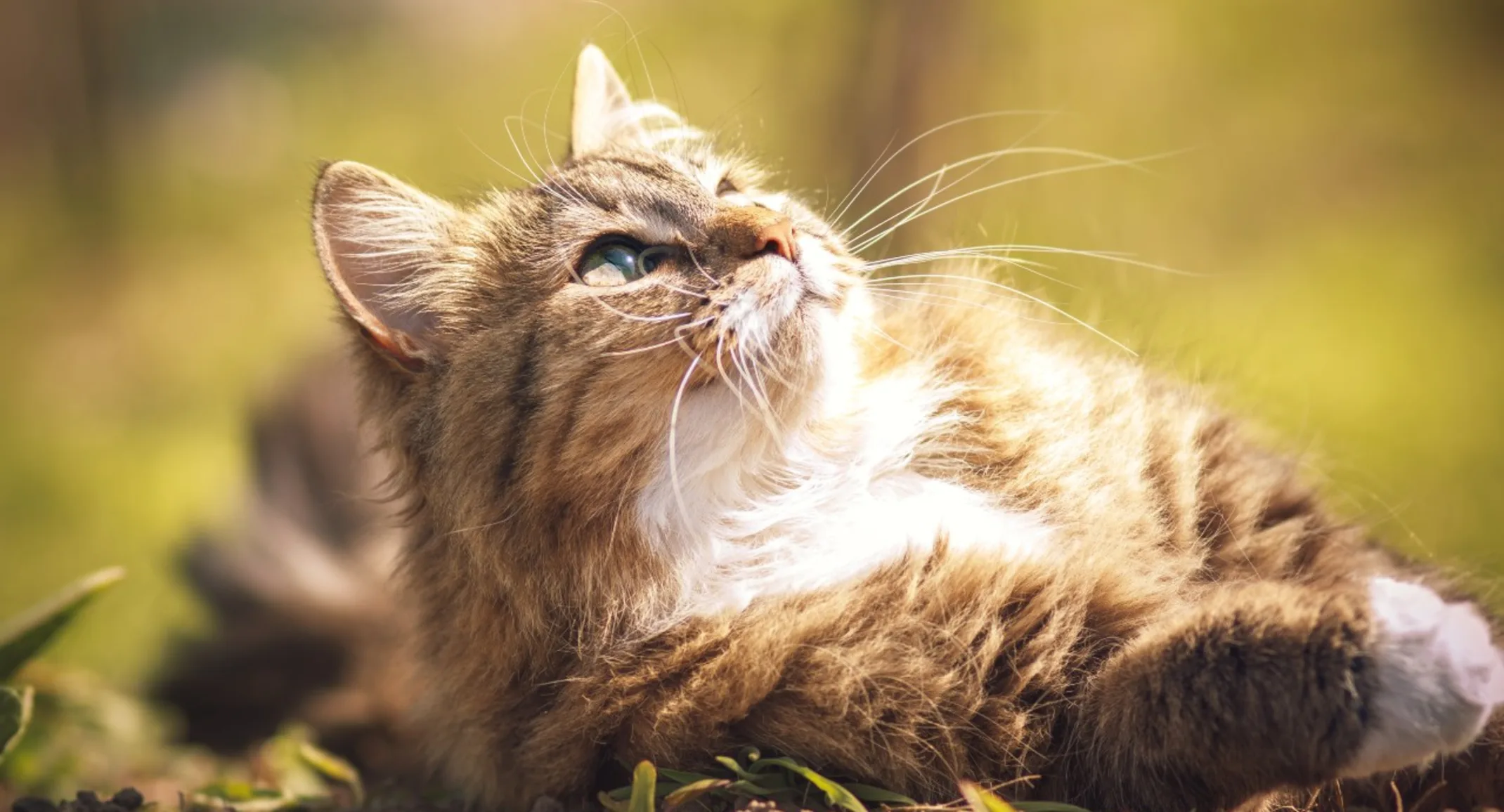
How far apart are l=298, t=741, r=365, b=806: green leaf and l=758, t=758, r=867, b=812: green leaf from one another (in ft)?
4.04

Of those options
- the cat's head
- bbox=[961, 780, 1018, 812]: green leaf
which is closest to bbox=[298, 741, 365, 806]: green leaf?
the cat's head

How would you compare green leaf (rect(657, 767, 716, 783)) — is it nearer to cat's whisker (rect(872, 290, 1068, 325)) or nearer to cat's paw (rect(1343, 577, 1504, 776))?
cat's paw (rect(1343, 577, 1504, 776))

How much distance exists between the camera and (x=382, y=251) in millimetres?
2193

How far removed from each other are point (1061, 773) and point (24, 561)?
4.30 m

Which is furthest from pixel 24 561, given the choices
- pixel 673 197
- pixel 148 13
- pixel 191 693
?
pixel 148 13

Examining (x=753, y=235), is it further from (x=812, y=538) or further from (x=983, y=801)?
(x=983, y=801)

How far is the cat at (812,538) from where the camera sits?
1581mm

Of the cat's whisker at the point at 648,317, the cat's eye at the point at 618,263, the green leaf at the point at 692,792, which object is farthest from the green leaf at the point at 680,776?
the cat's eye at the point at 618,263

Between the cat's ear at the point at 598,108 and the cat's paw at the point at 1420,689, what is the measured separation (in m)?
1.91

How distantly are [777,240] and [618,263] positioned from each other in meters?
0.33

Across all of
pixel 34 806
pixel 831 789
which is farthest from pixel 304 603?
pixel 831 789

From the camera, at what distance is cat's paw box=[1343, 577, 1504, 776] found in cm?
145

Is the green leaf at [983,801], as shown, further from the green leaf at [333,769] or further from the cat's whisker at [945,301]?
the green leaf at [333,769]

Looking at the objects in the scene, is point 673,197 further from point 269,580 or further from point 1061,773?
point 269,580
